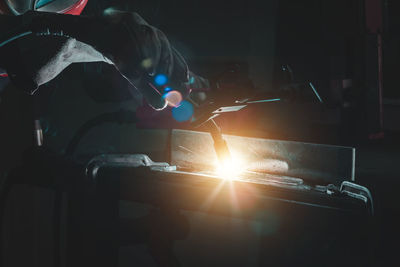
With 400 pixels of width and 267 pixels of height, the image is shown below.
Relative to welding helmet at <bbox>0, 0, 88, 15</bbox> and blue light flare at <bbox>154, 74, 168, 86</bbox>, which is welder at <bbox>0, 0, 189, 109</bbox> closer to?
blue light flare at <bbox>154, 74, 168, 86</bbox>

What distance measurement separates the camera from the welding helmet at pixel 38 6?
0.89m

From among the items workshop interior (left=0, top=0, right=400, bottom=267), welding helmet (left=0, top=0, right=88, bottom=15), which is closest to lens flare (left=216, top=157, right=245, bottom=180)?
workshop interior (left=0, top=0, right=400, bottom=267)

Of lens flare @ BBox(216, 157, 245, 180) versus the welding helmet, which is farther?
the welding helmet

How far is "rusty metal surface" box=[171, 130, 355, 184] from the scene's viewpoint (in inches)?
28.0

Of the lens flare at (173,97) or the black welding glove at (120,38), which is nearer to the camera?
the black welding glove at (120,38)

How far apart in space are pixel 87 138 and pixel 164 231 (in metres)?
1.07

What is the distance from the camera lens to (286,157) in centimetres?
76

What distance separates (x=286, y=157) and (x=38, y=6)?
764 mm

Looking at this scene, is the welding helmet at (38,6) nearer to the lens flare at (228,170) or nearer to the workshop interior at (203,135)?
the workshop interior at (203,135)

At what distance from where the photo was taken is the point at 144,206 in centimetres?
143

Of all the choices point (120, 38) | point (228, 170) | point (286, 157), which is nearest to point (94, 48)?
point (120, 38)

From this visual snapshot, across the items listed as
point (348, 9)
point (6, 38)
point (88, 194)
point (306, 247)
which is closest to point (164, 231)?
point (88, 194)

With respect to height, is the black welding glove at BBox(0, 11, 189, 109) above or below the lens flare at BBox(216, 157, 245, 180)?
above

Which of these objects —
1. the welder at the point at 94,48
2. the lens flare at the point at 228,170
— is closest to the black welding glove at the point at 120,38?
the welder at the point at 94,48
